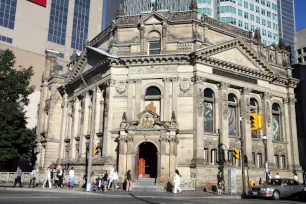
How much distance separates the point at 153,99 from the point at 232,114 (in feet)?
30.6

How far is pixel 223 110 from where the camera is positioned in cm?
3481

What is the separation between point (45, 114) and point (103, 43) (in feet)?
50.2

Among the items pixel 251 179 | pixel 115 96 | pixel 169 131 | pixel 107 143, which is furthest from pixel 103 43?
pixel 251 179

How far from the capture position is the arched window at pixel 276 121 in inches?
1586

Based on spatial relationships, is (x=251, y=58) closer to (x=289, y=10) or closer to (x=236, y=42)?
(x=236, y=42)

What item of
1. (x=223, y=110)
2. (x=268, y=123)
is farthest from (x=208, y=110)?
(x=268, y=123)

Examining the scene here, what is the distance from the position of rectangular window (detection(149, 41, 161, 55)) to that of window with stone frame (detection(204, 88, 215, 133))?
22.1ft

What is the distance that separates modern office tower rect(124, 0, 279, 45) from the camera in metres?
92.9

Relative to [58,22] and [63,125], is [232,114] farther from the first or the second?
[58,22]

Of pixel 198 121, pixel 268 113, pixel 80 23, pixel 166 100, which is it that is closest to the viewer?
pixel 198 121

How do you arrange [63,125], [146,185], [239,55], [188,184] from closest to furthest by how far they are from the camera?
[146,185]
[188,184]
[239,55]
[63,125]

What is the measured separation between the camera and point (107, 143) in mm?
33469

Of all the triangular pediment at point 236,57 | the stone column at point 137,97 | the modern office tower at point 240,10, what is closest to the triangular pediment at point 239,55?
the triangular pediment at point 236,57

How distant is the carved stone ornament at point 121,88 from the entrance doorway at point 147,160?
632 cm
